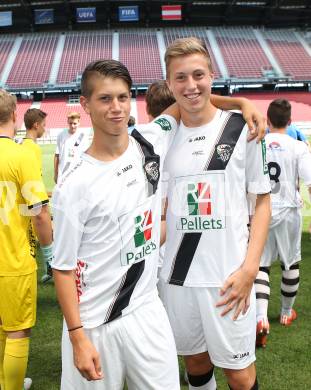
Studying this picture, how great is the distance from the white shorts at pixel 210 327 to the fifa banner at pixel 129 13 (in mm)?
35252

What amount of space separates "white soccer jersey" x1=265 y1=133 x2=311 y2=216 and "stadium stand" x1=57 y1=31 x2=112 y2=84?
101ft

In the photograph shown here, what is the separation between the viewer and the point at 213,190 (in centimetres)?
215

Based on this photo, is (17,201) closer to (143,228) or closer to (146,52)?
(143,228)

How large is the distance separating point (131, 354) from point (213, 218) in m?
0.75

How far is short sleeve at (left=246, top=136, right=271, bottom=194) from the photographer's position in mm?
2125

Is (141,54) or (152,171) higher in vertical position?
(141,54)

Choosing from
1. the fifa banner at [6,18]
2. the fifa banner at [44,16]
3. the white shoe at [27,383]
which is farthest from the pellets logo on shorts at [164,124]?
the fifa banner at [6,18]

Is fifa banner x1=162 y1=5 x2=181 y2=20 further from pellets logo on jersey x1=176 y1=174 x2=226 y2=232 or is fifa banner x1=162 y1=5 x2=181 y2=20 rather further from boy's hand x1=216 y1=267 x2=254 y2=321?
boy's hand x1=216 y1=267 x2=254 y2=321

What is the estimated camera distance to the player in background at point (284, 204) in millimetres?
3916

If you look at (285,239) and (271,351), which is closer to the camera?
(271,351)

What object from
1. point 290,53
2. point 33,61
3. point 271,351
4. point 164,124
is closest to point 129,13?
point 33,61

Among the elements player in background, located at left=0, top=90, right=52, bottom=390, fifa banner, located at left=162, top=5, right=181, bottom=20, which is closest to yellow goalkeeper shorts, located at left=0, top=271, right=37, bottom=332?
player in background, located at left=0, top=90, right=52, bottom=390

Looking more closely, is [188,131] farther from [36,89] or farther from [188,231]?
[36,89]

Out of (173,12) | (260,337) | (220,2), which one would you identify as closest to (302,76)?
(220,2)
